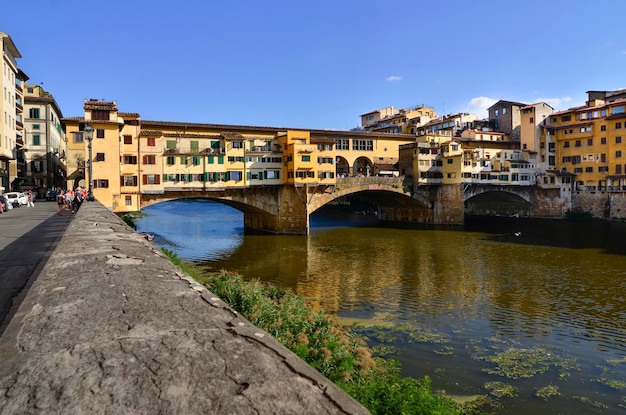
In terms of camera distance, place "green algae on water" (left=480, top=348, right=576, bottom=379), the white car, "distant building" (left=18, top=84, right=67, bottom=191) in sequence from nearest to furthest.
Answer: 1. "green algae on water" (left=480, top=348, right=576, bottom=379)
2. the white car
3. "distant building" (left=18, top=84, right=67, bottom=191)

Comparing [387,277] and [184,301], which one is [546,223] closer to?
[387,277]

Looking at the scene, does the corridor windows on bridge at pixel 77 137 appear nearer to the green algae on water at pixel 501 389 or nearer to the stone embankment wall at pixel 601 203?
the green algae on water at pixel 501 389

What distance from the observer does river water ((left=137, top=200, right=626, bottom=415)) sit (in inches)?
593

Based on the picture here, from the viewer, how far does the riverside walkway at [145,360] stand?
271 centimetres

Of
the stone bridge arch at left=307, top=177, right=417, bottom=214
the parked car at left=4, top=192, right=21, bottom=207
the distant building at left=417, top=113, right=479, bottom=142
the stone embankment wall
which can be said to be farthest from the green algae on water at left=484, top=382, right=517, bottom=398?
the distant building at left=417, top=113, right=479, bottom=142

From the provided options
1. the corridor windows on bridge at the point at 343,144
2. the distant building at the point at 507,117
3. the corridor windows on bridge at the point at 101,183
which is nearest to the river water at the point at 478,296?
the corridor windows on bridge at the point at 101,183

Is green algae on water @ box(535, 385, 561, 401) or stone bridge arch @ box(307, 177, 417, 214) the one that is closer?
green algae on water @ box(535, 385, 561, 401)

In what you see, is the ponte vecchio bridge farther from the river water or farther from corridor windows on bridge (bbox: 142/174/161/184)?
the river water

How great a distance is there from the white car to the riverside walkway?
1670 inches

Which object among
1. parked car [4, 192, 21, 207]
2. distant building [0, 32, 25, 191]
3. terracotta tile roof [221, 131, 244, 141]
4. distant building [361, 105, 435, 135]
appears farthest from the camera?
distant building [361, 105, 435, 135]

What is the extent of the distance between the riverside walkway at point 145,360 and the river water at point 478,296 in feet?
39.1

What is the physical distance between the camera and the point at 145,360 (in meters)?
3.25

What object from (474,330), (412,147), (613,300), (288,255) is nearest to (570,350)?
(474,330)

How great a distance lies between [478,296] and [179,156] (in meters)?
35.0
